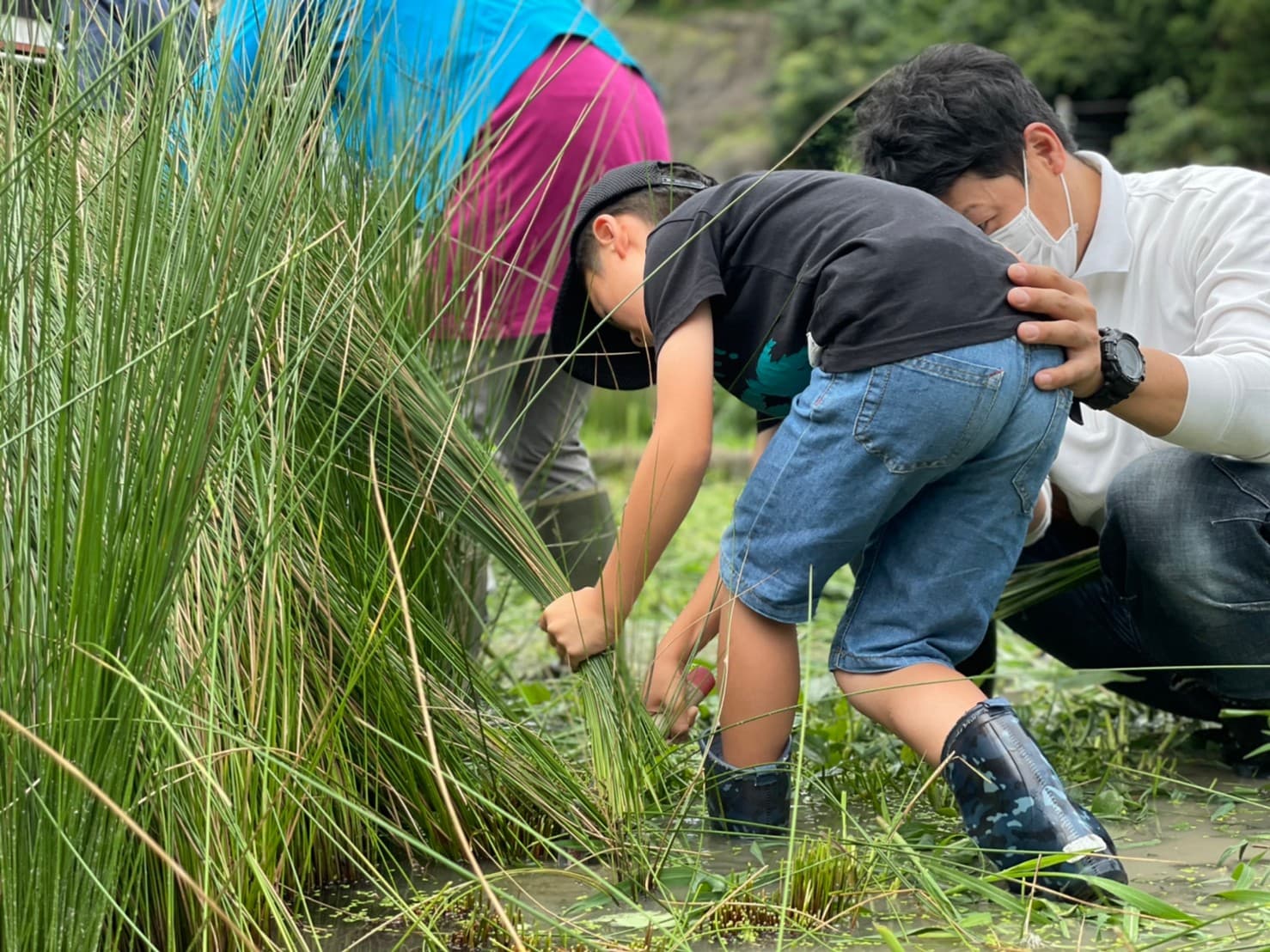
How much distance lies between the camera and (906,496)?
5.59ft

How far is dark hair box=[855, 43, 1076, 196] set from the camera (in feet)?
6.55

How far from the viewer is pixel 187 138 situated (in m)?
1.46

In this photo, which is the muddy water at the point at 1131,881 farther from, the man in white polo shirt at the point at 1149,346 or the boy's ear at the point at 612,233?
the boy's ear at the point at 612,233

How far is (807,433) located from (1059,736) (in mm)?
859

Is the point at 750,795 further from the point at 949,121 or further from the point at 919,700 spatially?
the point at 949,121

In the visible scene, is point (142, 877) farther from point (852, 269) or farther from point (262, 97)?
point (852, 269)

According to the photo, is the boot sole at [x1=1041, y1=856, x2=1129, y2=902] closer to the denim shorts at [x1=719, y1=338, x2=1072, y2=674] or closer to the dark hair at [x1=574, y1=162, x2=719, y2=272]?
the denim shorts at [x1=719, y1=338, x2=1072, y2=674]

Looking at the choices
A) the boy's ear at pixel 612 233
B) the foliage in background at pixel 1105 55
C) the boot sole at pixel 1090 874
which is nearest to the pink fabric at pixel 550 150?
the boy's ear at pixel 612 233

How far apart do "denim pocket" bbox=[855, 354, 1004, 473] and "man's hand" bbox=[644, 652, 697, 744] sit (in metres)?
0.37

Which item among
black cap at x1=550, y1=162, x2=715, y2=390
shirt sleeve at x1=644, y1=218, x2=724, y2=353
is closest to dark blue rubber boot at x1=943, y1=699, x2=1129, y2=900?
shirt sleeve at x1=644, y1=218, x2=724, y2=353

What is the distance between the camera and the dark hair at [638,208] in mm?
1917

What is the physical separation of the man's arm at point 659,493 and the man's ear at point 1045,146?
646 mm

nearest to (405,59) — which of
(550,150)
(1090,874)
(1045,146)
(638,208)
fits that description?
(550,150)

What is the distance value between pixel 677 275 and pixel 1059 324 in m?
0.45
